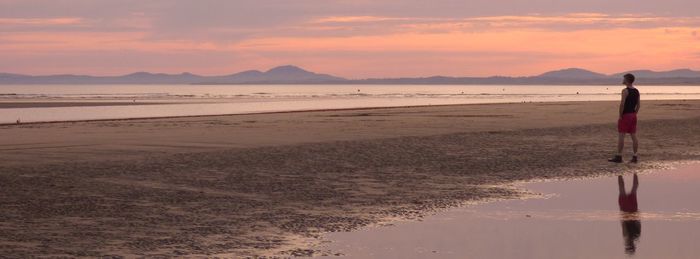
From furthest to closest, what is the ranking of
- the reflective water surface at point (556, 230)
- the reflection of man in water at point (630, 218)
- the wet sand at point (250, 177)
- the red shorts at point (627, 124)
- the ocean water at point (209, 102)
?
1. the ocean water at point (209, 102)
2. the red shorts at point (627, 124)
3. the wet sand at point (250, 177)
4. the reflection of man in water at point (630, 218)
5. the reflective water surface at point (556, 230)

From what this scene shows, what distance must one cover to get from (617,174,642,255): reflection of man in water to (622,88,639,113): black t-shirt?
4.55m

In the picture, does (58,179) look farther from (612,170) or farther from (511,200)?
(612,170)

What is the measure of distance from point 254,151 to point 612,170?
8061 millimetres

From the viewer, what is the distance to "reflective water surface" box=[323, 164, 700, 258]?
9.09 meters

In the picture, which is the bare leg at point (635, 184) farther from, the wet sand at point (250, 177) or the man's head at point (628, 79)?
the man's head at point (628, 79)

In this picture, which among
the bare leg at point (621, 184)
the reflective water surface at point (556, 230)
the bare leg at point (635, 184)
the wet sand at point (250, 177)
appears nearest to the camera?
the reflective water surface at point (556, 230)

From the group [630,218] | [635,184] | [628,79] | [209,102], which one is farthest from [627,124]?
[209,102]

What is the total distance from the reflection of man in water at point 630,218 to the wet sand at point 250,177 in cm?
177

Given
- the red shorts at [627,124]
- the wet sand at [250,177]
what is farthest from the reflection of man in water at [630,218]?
the red shorts at [627,124]

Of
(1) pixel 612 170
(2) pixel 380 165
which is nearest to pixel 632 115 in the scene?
(1) pixel 612 170

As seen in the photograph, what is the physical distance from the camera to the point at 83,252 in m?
8.98

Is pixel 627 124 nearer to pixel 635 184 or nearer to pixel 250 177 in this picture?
pixel 635 184

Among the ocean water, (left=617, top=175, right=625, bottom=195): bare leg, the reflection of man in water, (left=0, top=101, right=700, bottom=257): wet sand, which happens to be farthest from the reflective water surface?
the ocean water

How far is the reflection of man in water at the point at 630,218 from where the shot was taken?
9523 mm
